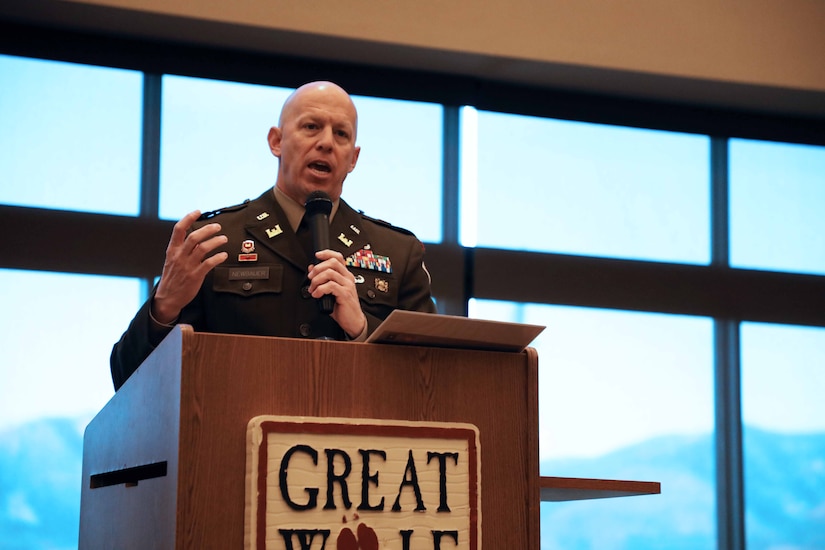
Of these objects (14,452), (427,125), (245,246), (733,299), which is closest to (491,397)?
(245,246)

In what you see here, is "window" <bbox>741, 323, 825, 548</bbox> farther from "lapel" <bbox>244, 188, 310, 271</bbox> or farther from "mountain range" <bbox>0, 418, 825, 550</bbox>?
"lapel" <bbox>244, 188, 310, 271</bbox>

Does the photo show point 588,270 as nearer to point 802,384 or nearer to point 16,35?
point 802,384

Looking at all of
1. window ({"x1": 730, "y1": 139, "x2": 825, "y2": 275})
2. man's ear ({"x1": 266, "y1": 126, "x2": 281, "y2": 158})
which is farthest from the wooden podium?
window ({"x1": 730, "y1": 139, "x2": 825, "y2": 275})

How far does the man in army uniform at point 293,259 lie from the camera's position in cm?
212

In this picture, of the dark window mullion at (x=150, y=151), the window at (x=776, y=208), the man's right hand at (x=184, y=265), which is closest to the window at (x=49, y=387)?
the dark window mullion at (x=150, y=151)

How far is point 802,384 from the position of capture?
512cm

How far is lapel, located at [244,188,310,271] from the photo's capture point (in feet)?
7.43

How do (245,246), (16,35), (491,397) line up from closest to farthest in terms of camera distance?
(491,397), (245,246), (16,35)

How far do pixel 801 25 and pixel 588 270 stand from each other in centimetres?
157

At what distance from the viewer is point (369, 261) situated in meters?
2.33

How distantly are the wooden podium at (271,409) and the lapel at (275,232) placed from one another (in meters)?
0.59

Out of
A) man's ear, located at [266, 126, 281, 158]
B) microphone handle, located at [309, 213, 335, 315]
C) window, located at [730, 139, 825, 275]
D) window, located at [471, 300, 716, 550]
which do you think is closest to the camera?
microphone handle, located at [309, 213, 335, 315]

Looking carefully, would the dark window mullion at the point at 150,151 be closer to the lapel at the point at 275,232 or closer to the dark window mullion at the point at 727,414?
the lapel at the point at 275,232

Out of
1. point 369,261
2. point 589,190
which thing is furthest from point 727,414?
point 369,261
